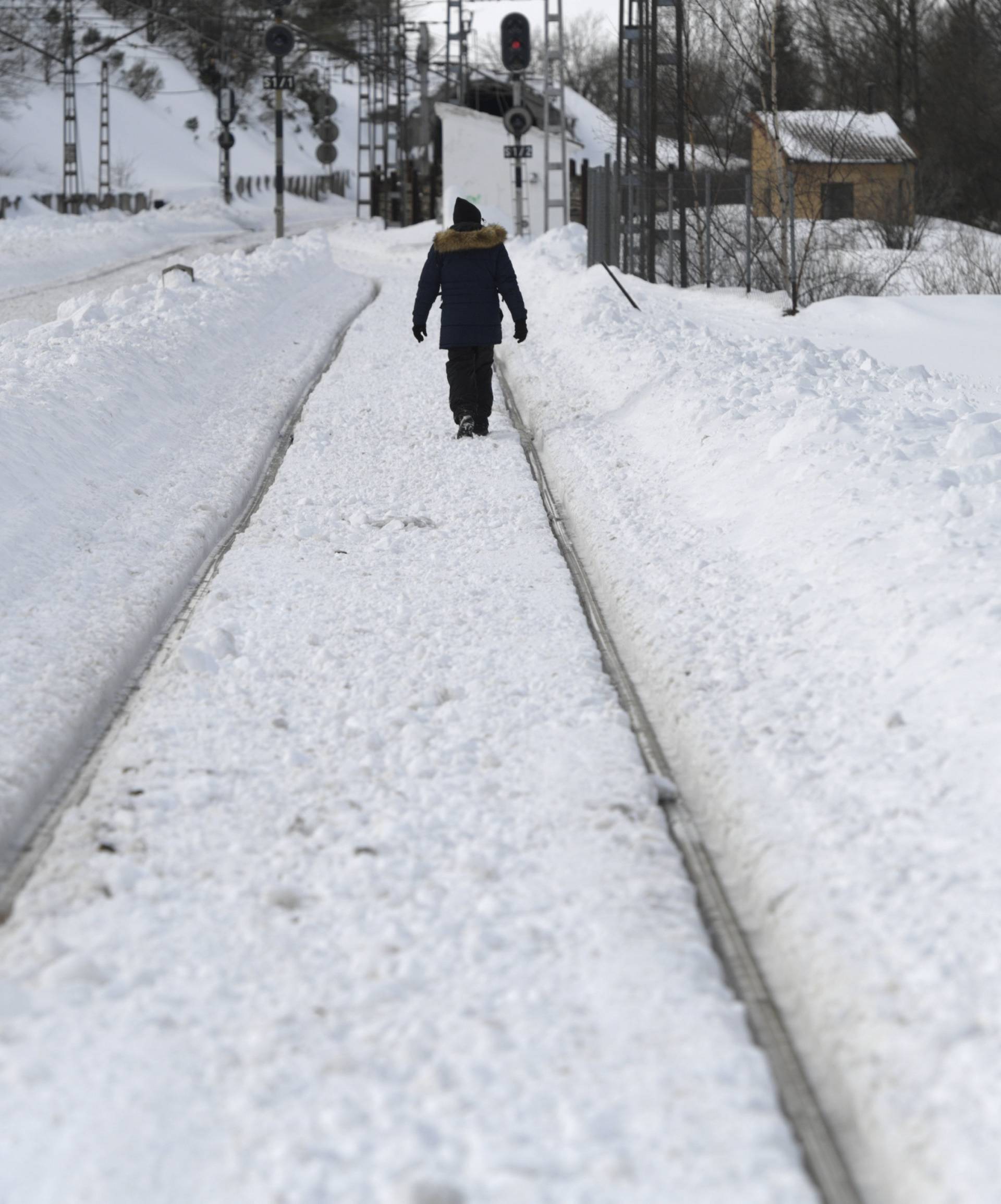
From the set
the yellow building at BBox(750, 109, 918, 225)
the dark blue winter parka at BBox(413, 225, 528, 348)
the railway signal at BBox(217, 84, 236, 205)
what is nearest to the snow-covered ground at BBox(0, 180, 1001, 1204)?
the dark blue winter parka at BBox(413, 225, 528, 348)

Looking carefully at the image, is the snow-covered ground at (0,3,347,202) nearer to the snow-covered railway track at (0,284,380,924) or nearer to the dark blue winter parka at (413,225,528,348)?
the dark blue winter parka at (413,225,528,348)

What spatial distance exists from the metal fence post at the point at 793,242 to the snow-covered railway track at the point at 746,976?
14423mm

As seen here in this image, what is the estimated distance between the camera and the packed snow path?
98.4 inches

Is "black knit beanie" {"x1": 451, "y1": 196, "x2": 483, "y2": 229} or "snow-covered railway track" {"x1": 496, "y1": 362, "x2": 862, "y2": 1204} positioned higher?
"black knit beanie" {"x1": 451, "y1": 196, "x2": 483, "y2": 229}

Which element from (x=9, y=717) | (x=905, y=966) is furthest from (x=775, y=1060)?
(x=9, y=717)

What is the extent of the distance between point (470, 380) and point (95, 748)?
19.6ft

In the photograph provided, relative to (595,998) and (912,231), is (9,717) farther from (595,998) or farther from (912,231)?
(912,231)

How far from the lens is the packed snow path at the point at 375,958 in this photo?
98.4 inches

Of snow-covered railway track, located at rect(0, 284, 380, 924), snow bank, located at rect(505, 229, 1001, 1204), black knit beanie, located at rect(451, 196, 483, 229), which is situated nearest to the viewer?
snow bank, located at rect(505, 229, 1001, 1204)

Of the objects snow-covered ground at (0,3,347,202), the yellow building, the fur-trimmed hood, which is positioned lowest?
the fur-trimmed hood

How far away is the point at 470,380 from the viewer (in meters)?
10.0

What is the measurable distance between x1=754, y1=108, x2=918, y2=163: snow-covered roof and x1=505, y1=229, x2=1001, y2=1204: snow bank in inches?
455

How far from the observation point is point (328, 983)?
303cm

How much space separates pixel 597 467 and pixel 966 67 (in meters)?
39.5
